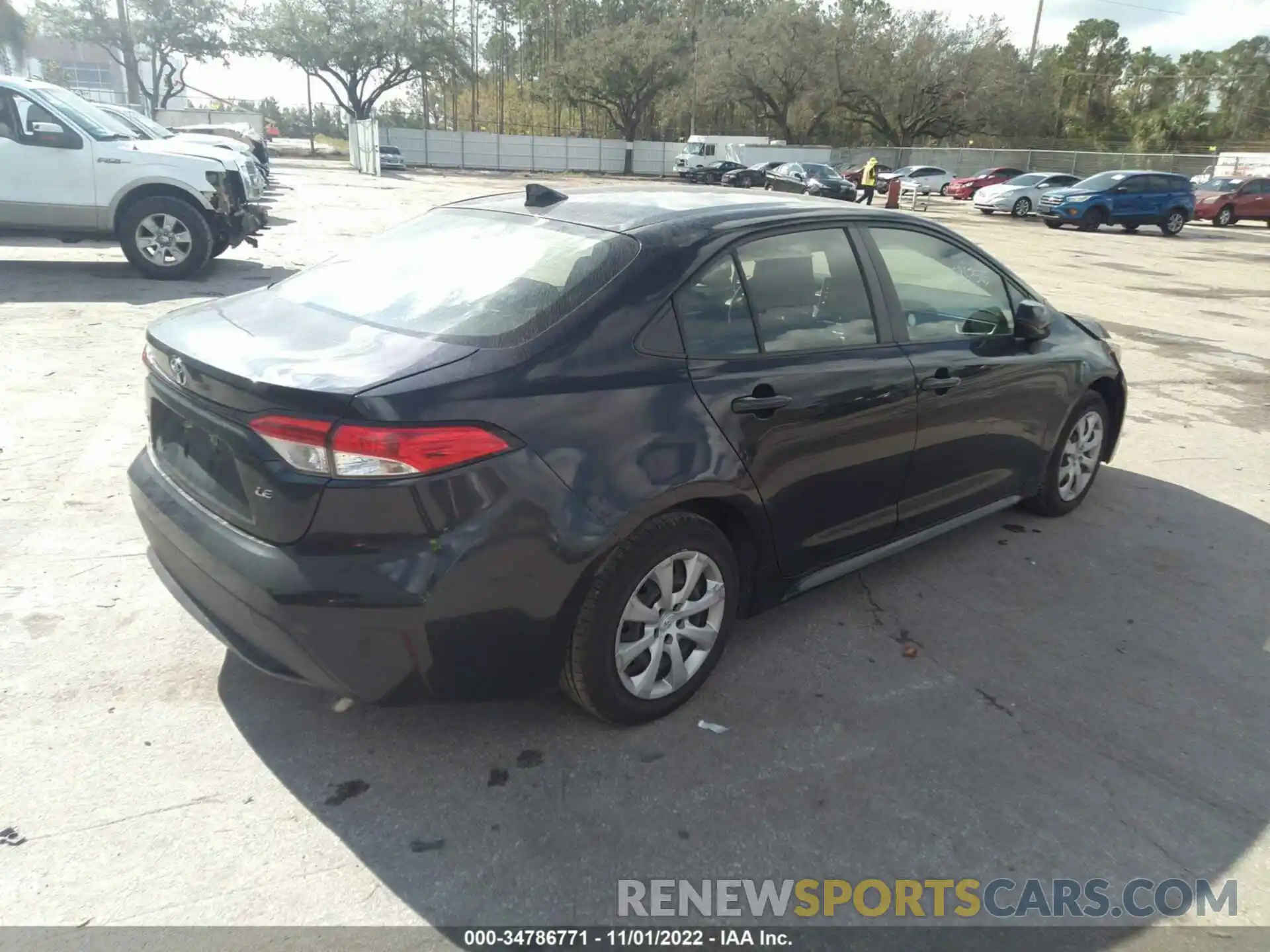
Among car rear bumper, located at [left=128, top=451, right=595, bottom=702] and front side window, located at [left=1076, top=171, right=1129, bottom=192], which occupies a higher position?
front side window, located at [left=1076, top=171, right=1129, bottom=192]

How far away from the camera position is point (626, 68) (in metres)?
58.2

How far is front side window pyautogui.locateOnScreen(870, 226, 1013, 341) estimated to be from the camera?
3.72 m

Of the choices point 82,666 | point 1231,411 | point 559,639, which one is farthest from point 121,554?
point 1231,411

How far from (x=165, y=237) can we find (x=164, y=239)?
0.08 feet

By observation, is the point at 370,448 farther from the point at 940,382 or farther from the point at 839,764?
the point at 940,382

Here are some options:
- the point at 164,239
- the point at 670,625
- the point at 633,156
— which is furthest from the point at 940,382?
the point at 633,156

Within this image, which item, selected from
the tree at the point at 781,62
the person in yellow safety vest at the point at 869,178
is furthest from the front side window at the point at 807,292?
the tree at the point at 781,62

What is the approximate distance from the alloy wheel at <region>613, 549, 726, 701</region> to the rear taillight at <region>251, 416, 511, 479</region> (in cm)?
75

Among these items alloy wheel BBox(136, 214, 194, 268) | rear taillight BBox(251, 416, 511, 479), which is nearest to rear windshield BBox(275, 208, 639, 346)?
rear taillight BBox(251, 416, 511, 479)

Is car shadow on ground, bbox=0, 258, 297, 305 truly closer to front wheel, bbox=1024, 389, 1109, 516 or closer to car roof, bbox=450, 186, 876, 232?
car roof, bbox=450, 186, 876, 232

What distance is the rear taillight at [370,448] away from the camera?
2322 millimetres

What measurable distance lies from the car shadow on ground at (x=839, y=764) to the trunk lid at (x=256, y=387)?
0.82 meters

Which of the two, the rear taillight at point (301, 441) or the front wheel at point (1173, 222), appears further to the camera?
the front wheel at point (1173, 222)

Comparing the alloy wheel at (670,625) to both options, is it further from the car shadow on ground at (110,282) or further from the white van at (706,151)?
the white van at (706,151)
